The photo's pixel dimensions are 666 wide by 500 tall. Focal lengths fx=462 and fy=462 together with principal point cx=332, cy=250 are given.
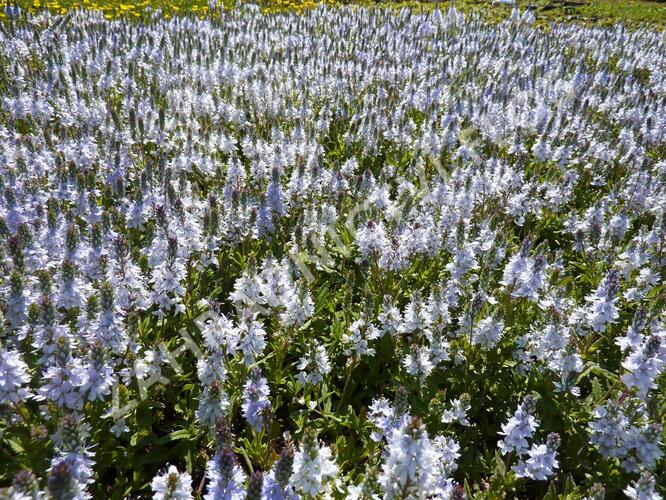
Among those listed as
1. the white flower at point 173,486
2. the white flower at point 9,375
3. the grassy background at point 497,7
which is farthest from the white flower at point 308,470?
the grassy background at point 497,7

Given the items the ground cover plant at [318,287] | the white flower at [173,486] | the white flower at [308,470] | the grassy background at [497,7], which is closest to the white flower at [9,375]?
the ground cover plant at [318,287]

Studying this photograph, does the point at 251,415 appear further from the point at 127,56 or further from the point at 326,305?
the point at 127,56

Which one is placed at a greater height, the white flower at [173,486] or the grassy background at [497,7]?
the grassy background at [497,7]

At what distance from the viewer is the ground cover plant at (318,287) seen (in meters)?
3.46

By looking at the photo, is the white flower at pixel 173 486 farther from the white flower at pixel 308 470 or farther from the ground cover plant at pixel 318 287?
the white flower at pixel 308 470

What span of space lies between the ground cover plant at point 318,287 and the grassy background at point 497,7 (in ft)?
21.8

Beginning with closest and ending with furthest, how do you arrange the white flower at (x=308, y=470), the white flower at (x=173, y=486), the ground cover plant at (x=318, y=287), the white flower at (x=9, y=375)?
the white flower at (x=173, y=486) < the white flower at (x=308, y=470) < the white flower at (x=9, y=375) < the ground cover plant at (x=318, y=287)

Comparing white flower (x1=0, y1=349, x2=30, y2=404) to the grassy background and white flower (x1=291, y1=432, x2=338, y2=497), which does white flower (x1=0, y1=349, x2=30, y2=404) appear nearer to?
white flower (x1=291, y1=432, x2=338, y2=497)

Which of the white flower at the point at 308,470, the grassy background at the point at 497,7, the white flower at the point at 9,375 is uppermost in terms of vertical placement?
the grassy background at the point at 497,7

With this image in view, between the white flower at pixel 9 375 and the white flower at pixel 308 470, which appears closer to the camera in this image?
the white flower at pixel 308 470

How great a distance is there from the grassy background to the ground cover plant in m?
6.64

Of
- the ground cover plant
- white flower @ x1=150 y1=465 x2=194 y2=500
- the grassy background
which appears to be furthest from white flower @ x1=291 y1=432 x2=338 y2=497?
the grassy background

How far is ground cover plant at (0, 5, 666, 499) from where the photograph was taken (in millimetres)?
3461

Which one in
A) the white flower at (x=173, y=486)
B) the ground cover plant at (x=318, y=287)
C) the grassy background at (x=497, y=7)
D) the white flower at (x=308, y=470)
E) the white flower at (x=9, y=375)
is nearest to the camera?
the white flower at (x=173, y=486)
